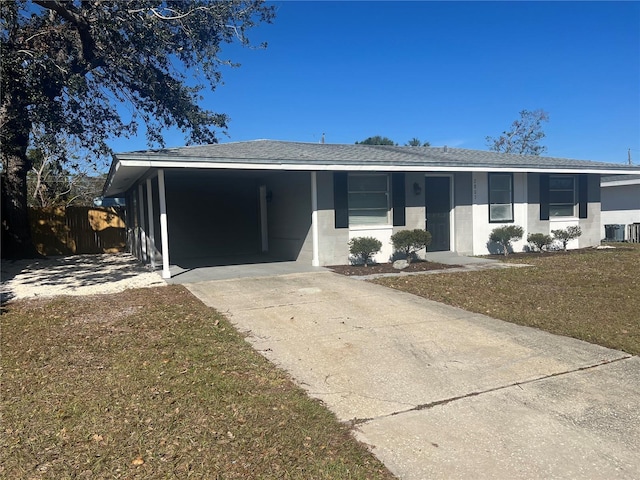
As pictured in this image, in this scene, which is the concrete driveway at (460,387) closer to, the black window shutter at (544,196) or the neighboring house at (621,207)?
the black window shutter at (544,196)

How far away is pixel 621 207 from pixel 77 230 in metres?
23.6

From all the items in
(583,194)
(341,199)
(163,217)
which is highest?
(583,194)

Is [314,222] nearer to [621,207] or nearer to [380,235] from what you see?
[380,235]

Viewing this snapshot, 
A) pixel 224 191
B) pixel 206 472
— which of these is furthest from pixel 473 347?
pixel 224 191

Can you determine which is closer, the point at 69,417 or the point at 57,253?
the point at 69,417

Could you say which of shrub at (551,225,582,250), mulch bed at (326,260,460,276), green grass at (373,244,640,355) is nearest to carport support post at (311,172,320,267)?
mulch bed at (326,260,460,276)

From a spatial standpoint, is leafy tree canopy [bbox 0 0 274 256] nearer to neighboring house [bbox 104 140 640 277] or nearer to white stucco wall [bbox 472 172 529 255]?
neighboring house [bbox 104 140 640 277]

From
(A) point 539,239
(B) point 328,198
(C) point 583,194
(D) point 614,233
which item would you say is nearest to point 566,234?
(A) point 539,239

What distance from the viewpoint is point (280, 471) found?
2.61 meters

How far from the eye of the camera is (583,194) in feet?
48.2

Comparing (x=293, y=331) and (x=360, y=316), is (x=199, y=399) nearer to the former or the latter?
(x=293, y=331)

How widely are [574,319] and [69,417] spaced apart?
5.99m

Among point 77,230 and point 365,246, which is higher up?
point 77,230

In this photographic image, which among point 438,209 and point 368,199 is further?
point 438,209
